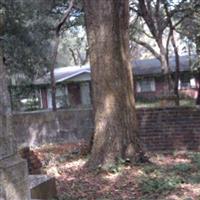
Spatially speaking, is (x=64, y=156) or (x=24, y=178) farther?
(x=64, y=156)

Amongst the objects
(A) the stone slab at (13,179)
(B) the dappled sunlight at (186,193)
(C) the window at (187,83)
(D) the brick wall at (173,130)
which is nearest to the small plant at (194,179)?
(B) the dappled sunlight at (186,193)

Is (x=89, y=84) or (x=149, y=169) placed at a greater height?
(x=89, y=84)

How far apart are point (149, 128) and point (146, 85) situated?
62.7 feet

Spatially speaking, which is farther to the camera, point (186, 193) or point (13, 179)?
point (186, 193)

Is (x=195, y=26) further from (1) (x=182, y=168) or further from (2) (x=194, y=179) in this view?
(2) (x=194, y=179)

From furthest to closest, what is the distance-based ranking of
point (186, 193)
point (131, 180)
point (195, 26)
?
point (195, 26) → point (131, 180) → point (186, 193)

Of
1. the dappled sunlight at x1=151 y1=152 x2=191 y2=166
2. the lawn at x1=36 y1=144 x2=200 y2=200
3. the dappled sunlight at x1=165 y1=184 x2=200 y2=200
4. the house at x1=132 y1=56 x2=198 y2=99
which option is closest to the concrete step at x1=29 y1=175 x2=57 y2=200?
the lawn at x1=36 y1=144 x2=200 y2=200

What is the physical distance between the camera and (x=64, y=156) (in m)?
10.2

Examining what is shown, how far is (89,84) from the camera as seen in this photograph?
98.3 ft

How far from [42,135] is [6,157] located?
9517 mm

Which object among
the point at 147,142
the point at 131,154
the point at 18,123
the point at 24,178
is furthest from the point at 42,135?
the point at 24,178

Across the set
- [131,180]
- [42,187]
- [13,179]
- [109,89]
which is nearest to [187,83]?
[109,89]

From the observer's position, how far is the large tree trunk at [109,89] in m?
8.21

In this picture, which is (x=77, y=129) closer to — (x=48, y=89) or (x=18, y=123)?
(x=18, y=123)
